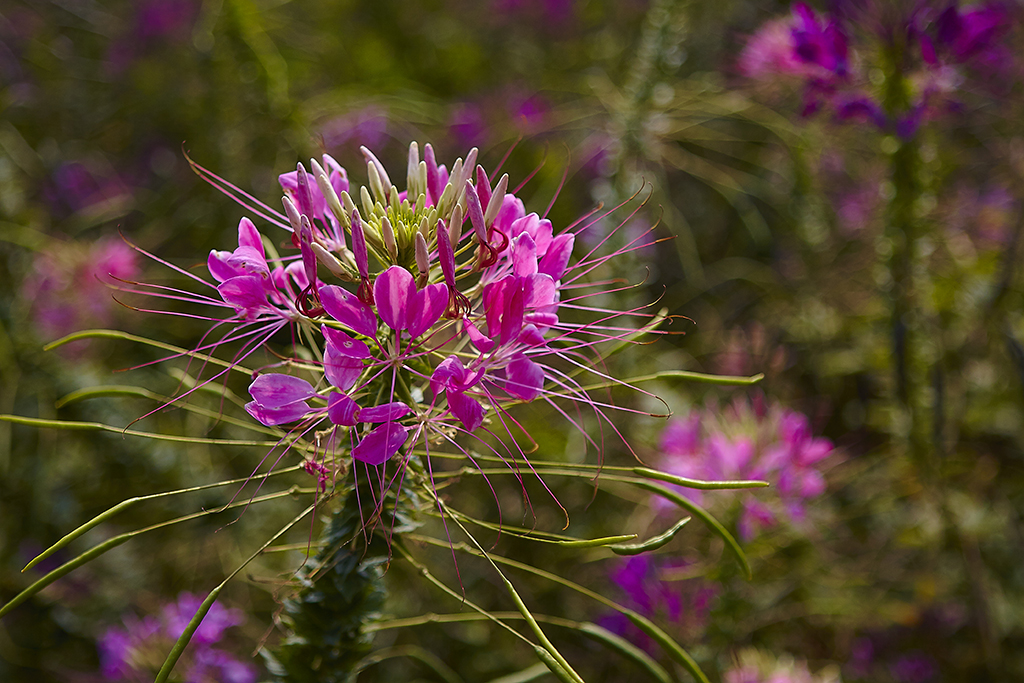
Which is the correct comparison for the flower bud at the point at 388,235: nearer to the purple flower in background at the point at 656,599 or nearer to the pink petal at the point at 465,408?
the pink petal at the point at 465,408

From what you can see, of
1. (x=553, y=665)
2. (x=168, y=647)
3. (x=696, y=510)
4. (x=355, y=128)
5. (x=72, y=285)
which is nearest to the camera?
(x=553, y=665)

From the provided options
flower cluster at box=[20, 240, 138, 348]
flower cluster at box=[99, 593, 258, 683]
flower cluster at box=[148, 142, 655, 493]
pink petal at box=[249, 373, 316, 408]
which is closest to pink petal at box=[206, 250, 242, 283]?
flower cluster at box=[148, 142, 655, 493]

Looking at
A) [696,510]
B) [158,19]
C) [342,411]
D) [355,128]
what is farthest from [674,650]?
[158,19]

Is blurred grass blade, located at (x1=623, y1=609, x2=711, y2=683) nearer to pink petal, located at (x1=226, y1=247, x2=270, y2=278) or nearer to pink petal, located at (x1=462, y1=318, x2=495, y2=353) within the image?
pink petal, located at (x1=462, y1=318, x2=495, y2=353)

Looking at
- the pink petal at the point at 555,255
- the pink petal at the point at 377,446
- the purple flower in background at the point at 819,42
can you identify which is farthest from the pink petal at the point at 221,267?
the purple flower in background at the point at 819,42

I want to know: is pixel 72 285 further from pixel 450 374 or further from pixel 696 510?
pixel 696 510

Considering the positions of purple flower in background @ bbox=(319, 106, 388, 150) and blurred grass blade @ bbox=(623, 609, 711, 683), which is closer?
blurred grass blade @ bbox=(623, 609, 711, 683)

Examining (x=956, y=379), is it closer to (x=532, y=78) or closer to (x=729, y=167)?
(x=729, y=167)
